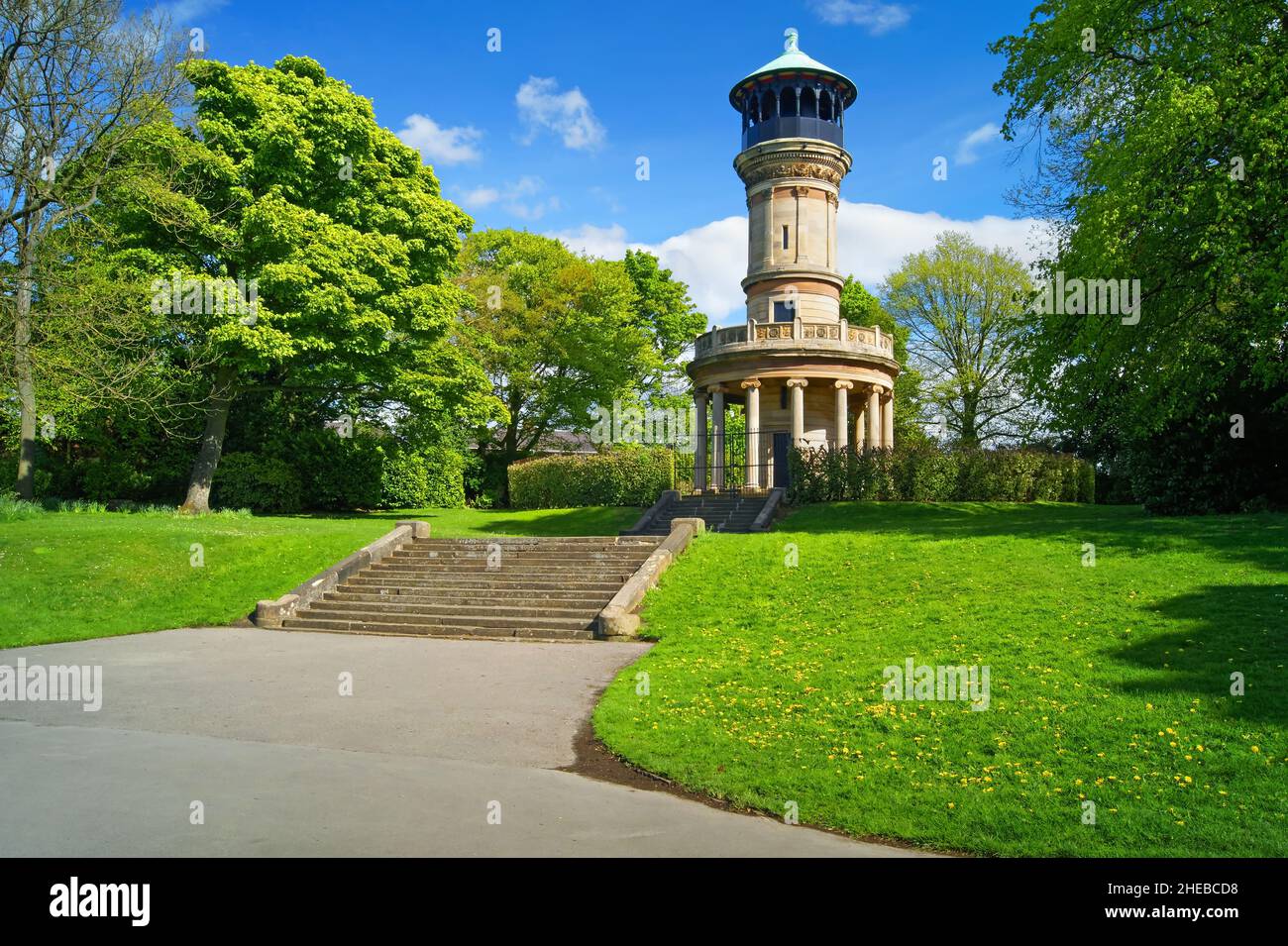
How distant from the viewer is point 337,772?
7.40 meters

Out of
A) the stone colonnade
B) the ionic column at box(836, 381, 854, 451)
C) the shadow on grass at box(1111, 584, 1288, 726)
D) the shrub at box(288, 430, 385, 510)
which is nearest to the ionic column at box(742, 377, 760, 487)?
the stone colonnade

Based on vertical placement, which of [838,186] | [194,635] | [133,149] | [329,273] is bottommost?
[194,635]

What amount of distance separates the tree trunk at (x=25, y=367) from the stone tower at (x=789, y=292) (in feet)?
67.2

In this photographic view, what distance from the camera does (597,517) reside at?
30031mm

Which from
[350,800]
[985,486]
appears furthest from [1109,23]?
[350,800]

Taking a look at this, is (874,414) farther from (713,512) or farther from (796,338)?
(713,512)

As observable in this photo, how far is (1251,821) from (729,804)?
3542 mm

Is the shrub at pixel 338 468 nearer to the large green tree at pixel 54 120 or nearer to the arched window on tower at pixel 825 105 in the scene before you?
the large green tree at pixel 54 120

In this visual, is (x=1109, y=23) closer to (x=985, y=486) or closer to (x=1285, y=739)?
(x=985, y=486)

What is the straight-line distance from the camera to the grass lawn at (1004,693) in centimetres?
629

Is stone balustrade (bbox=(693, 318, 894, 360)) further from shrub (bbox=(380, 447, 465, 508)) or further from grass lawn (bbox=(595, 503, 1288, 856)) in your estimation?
grass lawn (bbox=(595, 503, 1288, 856))

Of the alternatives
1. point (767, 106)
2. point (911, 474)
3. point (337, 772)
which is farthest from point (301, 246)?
point (337, 772)

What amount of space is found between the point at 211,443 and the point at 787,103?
2521cm

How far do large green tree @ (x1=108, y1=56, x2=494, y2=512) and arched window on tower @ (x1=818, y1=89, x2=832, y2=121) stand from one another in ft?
49.8
